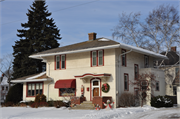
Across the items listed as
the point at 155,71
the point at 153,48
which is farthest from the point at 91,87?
the point at 153,48

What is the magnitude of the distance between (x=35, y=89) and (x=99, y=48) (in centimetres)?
1041

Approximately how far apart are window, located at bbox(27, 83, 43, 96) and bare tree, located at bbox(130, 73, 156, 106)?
1090cm

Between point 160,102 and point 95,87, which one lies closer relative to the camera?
point 160,102

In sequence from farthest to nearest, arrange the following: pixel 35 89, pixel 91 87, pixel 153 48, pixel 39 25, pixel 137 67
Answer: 1. pixel 39 25
2. pixel 153 48
3. pixel 35 89
4. pixel 137 67
5. pixel 91 87

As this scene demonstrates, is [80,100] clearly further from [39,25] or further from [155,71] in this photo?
[39,25]

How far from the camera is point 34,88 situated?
29.9 metres

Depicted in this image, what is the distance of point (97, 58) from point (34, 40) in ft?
58.4

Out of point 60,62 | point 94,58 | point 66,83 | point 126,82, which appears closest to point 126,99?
point 126,82

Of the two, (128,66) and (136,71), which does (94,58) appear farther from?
(136,71)

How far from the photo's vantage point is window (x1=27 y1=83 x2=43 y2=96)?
29.4 metres

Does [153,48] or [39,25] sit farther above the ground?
[39,25]

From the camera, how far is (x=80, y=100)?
24.9 metres

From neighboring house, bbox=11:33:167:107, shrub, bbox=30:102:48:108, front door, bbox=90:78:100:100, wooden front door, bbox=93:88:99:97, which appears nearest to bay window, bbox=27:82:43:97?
neighboring house, bbox=11:33:167:107

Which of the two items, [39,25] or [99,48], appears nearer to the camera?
[99,48]
